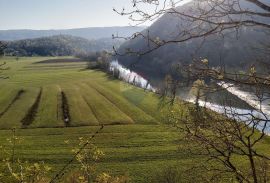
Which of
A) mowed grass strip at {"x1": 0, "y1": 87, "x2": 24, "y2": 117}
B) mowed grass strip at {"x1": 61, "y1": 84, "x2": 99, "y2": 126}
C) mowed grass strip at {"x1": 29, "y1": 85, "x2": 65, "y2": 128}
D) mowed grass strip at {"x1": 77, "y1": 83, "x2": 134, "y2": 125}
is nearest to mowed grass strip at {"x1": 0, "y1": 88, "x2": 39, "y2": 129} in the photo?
mowed grass strip at {"x1": 0, "y1": 87, "x2": 24, "y2": 117}

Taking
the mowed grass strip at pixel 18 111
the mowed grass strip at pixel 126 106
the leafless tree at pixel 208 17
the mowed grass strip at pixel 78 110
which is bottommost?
the mowed grass strip at pixel 18 111

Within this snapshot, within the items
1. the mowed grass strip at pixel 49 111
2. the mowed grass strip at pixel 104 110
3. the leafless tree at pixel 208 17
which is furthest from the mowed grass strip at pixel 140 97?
the leafless tree at pixel 208 17

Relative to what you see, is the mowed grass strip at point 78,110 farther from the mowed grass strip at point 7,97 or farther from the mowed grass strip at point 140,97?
the mowed grass strip at point 7,97

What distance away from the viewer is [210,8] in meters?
6.46

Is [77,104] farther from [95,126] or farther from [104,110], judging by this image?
[95,126]

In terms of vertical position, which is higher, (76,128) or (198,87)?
(198,87)

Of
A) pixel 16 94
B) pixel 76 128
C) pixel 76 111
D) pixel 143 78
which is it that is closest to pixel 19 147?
pixel 76 128

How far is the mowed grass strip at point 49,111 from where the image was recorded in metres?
72.6

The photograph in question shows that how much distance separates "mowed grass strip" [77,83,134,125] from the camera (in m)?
74.9

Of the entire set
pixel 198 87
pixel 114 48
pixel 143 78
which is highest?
pixel 114 48

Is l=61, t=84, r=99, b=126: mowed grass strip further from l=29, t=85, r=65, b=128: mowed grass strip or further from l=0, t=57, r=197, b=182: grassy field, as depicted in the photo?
l=29, t=85, r=65, b=128: mowed grass strip

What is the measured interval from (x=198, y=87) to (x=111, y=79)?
13612 cm

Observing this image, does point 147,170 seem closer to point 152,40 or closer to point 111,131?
point 111,131

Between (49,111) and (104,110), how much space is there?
11368 millimetres
